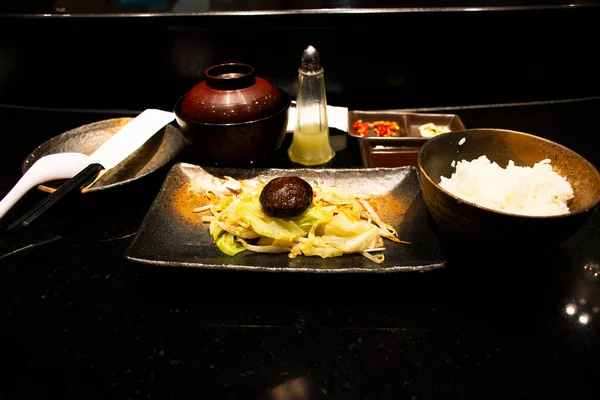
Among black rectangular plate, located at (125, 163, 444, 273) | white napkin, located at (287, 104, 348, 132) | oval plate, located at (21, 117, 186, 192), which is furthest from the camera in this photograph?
white napkin, located at (287, 104, 348, 132)

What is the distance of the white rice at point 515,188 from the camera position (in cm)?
135

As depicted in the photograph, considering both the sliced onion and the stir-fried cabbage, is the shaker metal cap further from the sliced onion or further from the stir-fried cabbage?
the sliced onion

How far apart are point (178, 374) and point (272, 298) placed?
356 millimetres

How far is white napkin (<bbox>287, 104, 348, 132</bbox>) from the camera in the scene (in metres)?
2.39

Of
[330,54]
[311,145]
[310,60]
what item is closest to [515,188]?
[311,145]

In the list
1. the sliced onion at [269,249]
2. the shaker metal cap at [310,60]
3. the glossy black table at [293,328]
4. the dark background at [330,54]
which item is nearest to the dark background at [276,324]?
the glossy black table at [293,328]

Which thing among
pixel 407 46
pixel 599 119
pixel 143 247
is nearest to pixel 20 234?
pixel 143 247

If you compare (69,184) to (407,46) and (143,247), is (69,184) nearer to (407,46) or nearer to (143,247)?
(143,247)

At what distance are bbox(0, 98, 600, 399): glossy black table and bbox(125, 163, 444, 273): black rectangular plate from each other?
6 centimetres

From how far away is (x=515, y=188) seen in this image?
140 cm

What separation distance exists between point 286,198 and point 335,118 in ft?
3.76

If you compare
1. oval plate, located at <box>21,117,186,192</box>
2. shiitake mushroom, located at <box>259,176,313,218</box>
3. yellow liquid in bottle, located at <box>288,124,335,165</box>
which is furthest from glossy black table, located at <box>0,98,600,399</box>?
yellow liquid in bottle, located at <box>288,124,335,165</box>

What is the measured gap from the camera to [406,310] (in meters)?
1.28

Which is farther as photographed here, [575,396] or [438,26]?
[438,26]
